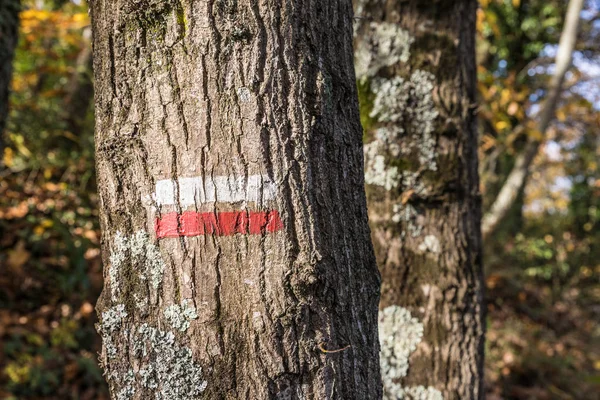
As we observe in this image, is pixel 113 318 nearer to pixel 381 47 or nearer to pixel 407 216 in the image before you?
pixel 407 216

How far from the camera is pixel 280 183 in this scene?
3.43 ft

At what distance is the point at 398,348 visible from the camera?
6.98 ft

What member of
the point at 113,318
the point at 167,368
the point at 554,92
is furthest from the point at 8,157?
the point at 554,92

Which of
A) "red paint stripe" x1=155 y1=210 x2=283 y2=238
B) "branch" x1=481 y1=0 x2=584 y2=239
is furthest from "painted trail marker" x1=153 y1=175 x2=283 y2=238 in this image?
"branch" x1=481 y1=0 x2=584 y2=239

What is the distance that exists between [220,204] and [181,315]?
25 cm

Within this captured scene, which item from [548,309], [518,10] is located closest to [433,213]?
[548,309]

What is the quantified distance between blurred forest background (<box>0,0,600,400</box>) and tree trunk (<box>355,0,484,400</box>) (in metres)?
1.44

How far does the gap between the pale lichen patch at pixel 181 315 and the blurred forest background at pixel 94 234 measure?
3003 millimetres

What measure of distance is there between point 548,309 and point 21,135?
7371 millimetres

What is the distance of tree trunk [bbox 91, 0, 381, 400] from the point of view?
1034 millimetres

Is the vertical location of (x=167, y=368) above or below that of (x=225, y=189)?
below

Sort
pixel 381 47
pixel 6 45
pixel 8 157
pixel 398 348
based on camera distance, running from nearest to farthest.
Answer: pixel 398 348 < pixel 381 47 < pixel 6 45 < pixel 8 157

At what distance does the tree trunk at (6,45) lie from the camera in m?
3.30

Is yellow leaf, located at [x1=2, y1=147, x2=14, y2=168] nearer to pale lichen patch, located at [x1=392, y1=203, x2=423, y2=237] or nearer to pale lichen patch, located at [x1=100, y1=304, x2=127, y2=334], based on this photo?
pale lichen patch, located at [x1=392, y1=203, x2=423, y2=237]
